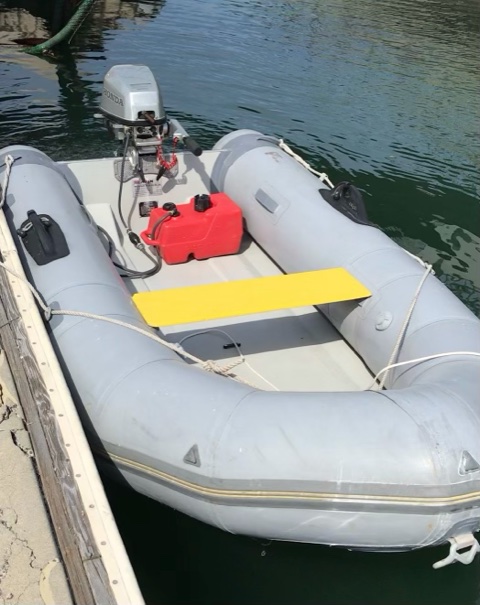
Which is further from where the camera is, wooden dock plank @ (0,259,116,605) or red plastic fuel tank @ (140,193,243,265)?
red plastic fuel tank @ (140,193,243,265)

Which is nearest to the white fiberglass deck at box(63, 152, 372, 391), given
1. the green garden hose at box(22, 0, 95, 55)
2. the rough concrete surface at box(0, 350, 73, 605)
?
the rough concrete surface at box(0, 350, 73, 605)

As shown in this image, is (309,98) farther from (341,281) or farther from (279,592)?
(279,592)

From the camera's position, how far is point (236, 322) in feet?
11.0

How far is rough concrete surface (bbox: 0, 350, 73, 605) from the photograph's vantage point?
6.31 ft

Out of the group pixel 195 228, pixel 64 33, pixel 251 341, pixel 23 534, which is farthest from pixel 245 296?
pixel 64 33

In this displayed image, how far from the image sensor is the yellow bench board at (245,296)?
2783 millimetres

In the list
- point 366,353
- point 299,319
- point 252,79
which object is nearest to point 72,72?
point 252,79

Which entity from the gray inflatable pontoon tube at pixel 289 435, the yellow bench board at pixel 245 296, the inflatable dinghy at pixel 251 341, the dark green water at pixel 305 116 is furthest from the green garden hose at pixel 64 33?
the yellow bench board at pixel 245 296

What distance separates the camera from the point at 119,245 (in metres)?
3.87

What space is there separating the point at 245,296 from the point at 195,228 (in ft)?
3.02

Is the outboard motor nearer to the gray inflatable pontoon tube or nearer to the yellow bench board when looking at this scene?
the yellow bench board

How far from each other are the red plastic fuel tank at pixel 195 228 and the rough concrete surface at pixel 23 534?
1.49 m

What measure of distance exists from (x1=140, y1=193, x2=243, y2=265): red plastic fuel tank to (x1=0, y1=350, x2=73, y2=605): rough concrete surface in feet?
4.87

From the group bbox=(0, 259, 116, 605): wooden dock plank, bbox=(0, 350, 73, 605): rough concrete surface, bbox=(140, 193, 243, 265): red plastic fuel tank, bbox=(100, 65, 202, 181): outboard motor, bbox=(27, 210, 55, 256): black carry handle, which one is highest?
bbox=(100, 65, 202, 181): outboard motor
